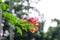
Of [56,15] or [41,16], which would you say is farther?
[56,15]

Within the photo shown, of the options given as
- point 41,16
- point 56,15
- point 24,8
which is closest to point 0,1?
point 41,16

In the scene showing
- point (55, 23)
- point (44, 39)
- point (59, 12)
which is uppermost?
point (59, 12)

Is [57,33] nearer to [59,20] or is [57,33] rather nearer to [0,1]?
[59,20]

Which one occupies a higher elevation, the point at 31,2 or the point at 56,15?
the point at 31,2

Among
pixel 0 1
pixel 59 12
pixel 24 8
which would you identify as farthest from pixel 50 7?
pixel 0 1

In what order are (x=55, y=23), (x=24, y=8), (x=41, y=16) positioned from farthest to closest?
(x=55, y=23) → (x=24, y=8) → (x=41, y=16)

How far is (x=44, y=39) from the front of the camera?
140 inches

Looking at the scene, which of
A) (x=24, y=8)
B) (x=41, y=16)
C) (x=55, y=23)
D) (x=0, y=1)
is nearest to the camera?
(x=0, y=1)

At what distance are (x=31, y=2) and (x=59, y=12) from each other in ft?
1.76

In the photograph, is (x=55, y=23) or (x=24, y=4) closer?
(x=24, y=4)

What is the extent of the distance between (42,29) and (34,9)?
0.47 meters

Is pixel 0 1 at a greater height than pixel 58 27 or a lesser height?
greater

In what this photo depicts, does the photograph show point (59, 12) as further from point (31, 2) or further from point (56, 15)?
point (31, 2)

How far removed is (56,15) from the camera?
3523 mm
